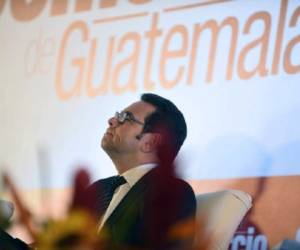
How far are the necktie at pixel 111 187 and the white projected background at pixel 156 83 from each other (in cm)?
5

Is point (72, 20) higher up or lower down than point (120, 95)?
higher up

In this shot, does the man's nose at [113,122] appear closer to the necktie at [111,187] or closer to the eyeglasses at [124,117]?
the eyeglasses at [124,117]

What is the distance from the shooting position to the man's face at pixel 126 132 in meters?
1.40

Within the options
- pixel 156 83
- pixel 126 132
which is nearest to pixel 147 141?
pixel 126 132

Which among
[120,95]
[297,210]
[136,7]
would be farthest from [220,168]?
[136,7]

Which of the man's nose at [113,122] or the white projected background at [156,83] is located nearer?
the white projected background at [156,83]

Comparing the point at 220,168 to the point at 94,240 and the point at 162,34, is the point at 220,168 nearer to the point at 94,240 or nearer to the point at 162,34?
the point at 162,34

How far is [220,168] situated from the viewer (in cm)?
134

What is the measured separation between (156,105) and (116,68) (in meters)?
0.20

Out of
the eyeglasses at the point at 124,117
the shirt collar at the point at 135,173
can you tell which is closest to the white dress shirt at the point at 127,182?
the shirt collar at the point at 135,173

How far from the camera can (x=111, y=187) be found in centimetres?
139

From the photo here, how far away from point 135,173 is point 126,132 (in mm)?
105

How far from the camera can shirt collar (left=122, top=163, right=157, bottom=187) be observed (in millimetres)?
1351

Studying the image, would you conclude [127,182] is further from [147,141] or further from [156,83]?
[156,83]
